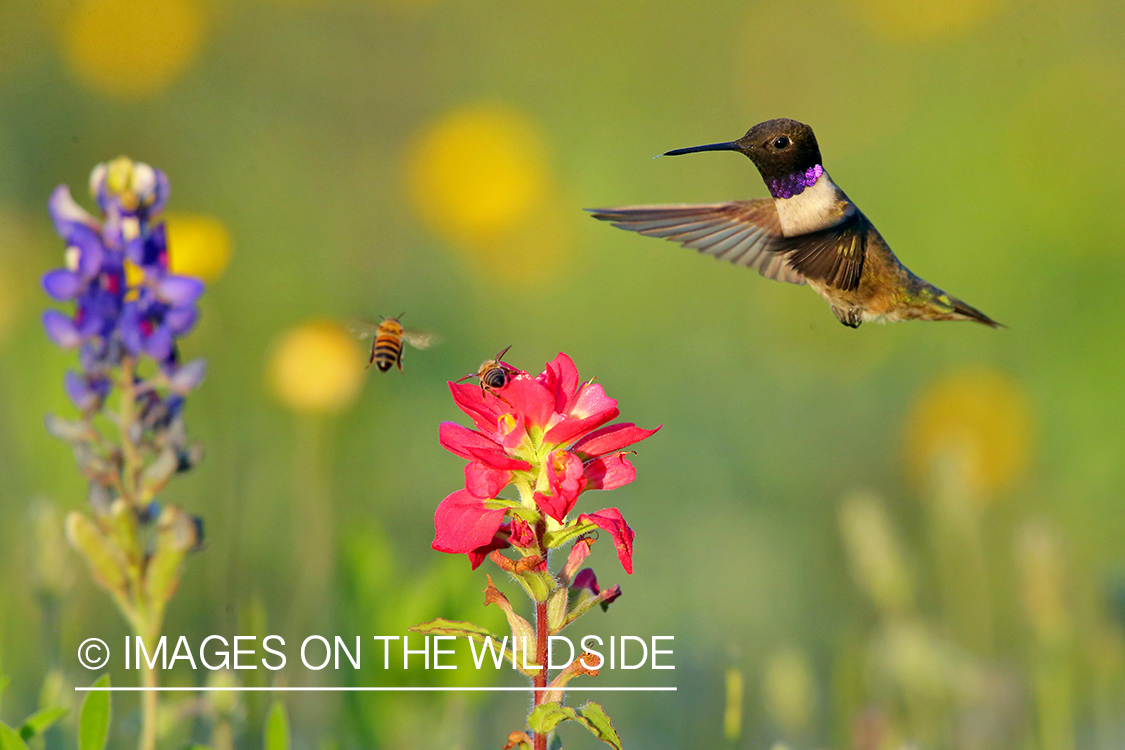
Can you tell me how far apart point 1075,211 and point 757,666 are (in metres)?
2.43

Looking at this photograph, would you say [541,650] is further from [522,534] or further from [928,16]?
[928,16]

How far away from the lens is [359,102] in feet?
15.2

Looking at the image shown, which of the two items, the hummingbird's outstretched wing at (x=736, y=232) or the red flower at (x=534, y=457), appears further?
the hummingbird's outstretched wing at (x=736, y=232)

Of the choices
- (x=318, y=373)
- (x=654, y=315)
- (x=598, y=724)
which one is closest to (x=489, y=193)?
(x=654, y=315)

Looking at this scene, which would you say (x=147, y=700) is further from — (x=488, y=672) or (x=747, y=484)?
(x=747, y=484)

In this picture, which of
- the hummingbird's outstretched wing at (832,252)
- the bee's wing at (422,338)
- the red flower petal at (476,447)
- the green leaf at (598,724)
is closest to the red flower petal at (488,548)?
the red flower petal at (476,447)

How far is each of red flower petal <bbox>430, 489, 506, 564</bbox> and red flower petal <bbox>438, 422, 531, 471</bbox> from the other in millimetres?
55

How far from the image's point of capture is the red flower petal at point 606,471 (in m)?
1.37

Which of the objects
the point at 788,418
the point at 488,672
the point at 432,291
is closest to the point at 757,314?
the point at 788,418

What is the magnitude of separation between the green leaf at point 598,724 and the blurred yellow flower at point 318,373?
2.32 meters

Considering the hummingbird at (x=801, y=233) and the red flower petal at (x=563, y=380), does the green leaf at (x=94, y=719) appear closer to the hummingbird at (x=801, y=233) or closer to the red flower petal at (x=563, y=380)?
the red flower petal at (x=563, y=380)

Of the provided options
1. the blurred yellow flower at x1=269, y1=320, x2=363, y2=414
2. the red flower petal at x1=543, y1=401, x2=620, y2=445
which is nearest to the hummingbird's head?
the red flower petal at x1=543, y1=401, x2=620, y2=445

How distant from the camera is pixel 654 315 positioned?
434cm

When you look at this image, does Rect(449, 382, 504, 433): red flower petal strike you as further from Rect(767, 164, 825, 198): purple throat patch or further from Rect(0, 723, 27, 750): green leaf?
Rect(767, 164, 825, 198): purple throat patch
